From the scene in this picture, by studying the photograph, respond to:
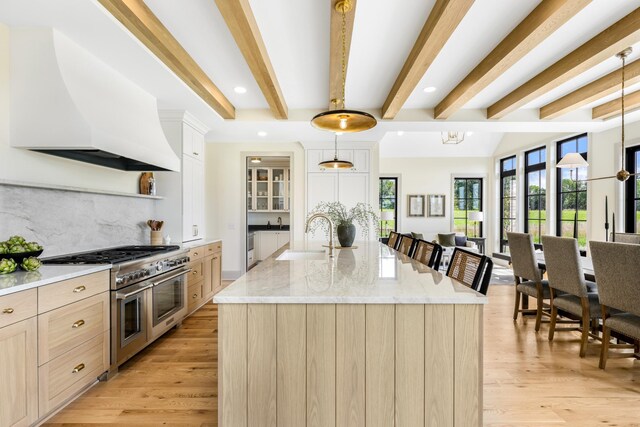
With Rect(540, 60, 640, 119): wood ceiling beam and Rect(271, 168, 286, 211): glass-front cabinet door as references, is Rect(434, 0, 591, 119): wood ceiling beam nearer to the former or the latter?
Rect(540, 60, 640, 119): wood ceiling beam

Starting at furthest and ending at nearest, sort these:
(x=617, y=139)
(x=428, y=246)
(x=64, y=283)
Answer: (x=617, y=139), (x=428, y=246), (x=64, y=283)

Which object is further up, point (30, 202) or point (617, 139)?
point (617, 139)

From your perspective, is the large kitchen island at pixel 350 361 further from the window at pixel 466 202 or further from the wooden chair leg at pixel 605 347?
the window at pixel 466 202

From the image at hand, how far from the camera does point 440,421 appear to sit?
134 cm

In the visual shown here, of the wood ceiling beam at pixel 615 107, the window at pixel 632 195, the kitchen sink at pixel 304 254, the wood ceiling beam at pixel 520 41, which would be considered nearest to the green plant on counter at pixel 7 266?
the kitchen sink at pixel 304 254

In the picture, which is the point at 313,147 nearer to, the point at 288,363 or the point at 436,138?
the point at 436,138

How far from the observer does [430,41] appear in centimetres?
243

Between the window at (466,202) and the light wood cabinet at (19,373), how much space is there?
8626mm

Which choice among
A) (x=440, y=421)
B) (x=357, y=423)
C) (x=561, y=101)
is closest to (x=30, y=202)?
(x=357, y=423)

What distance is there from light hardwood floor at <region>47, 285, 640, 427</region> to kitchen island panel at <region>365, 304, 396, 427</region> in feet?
3.26

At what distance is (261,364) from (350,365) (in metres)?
0.37

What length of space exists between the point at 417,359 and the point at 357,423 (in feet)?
1.19

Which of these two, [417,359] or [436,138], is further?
[436,138]

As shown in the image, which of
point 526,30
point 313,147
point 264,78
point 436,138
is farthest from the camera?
point 436,138
